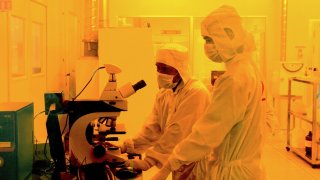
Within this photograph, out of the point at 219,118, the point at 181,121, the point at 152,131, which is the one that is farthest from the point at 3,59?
the point at 219,118

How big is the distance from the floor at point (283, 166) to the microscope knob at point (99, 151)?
2.37m

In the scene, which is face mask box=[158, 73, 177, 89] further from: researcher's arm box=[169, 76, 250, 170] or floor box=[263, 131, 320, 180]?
floor box=[263, 131, 320, 180]

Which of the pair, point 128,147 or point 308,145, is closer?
point 128,147

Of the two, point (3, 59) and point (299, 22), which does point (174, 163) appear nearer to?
point (3, 59)

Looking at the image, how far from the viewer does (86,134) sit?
2.08m

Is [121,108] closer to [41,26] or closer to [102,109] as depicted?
[102,109]

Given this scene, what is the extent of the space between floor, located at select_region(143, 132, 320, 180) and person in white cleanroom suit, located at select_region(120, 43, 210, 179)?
192 cm

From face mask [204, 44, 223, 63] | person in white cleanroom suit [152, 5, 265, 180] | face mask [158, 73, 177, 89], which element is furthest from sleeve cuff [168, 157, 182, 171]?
face mask [158, 73, 177, 89]

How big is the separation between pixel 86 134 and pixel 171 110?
0.57 metres

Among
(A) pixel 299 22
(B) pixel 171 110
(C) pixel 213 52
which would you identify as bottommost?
(B) pixel 171 110

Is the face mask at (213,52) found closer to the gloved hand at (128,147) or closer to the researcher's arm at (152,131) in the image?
the researcher's arm at (152,131)

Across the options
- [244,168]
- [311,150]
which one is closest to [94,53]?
[311,150]

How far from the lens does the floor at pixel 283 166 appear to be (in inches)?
176

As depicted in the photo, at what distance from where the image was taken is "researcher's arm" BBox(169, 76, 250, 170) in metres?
1.79
